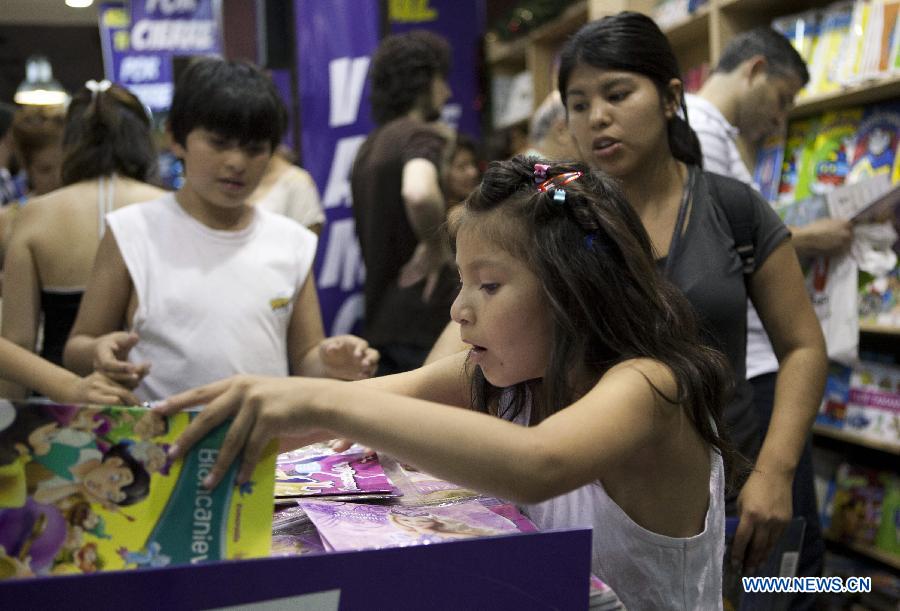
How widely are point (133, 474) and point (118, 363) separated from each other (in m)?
0.80

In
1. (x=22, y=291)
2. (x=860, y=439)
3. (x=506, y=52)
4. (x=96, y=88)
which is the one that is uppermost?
(x=506, y=52)

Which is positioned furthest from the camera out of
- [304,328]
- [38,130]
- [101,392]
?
[38,130]

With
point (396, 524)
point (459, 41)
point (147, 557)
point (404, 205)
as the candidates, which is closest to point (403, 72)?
point (404, 205)

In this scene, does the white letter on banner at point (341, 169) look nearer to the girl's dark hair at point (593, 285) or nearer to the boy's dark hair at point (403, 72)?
the boy's dark hair at point (403, 72)

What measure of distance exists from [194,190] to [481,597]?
4.89 ft

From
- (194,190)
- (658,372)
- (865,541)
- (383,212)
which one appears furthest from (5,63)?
(658,372)

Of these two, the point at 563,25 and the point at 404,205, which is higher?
the point at 563,25

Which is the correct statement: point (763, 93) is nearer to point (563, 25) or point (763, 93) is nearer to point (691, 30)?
point (691, 30)

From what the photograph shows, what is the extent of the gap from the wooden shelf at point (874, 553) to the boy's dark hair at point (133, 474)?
306 cm

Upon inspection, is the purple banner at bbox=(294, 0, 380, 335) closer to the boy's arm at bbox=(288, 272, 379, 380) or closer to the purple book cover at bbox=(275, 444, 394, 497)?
the boy's arm at bbox=(288, 272, 379, 380)

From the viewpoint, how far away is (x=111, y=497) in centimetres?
84

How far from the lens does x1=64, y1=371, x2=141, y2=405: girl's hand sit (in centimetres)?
154

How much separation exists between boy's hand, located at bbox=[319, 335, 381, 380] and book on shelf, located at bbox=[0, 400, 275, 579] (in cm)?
93

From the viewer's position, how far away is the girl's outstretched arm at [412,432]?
0.86 metres
